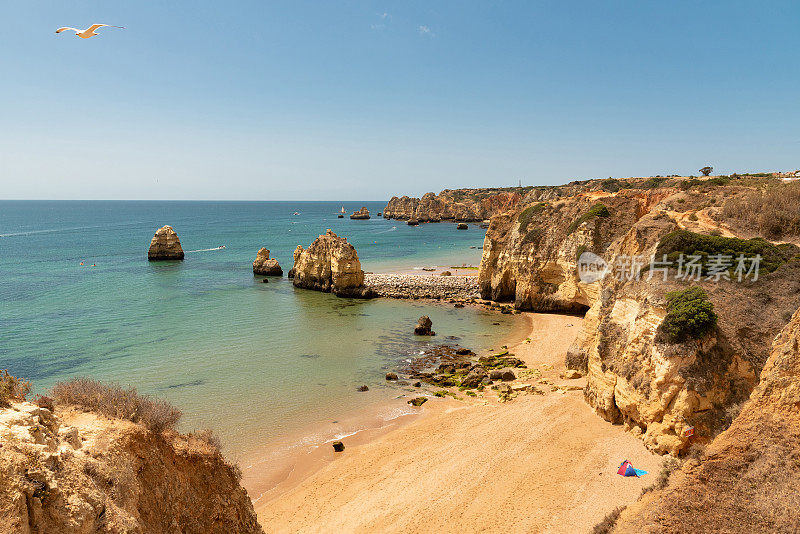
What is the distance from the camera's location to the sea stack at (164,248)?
70.9 metres

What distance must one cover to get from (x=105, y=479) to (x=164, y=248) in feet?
243

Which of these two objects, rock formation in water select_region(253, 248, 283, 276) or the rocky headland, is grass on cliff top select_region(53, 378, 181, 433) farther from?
rock formation in water select_region(253, 248, 283, 276)

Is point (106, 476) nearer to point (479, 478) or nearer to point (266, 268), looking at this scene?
point (479, 478)

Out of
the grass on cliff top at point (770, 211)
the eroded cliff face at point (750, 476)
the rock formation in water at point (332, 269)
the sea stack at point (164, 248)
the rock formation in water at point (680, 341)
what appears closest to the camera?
the eroded cliff face at point (750, 476)

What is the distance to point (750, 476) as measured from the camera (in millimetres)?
7582

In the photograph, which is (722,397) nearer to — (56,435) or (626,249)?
(626,249)

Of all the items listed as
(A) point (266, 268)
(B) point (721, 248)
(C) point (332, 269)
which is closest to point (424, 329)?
(C) point (332, 269)

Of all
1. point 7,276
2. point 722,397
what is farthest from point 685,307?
point 7,276

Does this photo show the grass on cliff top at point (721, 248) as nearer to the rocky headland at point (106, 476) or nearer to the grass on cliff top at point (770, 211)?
the grass on cliff top at point (770, 211)

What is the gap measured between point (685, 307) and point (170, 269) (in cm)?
6665

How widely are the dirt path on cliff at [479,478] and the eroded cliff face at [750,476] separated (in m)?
5.07

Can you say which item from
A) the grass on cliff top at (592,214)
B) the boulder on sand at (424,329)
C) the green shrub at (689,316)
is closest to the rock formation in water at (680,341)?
the green shrub at (689,316)

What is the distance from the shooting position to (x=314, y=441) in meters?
19.2

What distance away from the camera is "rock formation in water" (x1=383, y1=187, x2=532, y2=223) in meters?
160
